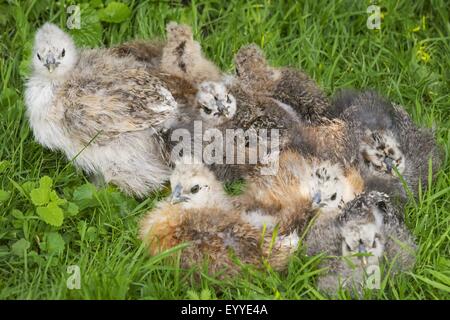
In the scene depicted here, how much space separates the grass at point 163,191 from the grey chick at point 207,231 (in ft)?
0.23

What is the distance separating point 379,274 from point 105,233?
4.41ft

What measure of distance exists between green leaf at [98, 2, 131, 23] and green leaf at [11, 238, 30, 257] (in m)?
1.82

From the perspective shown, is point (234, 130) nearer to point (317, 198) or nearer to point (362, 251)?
point (317, 198)

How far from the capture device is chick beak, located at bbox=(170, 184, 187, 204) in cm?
395

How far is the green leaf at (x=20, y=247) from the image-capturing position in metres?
3.83

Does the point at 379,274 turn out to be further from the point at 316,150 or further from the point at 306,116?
the point at 306,116

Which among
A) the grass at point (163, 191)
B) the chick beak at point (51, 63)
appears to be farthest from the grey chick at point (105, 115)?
the grass at point (163, 191)

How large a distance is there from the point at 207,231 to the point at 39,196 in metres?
0.85

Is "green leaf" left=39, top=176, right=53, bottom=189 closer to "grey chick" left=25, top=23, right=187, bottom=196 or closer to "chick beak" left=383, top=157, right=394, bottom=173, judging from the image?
"grey chick" left=25, top=23, right=187, bottom=196

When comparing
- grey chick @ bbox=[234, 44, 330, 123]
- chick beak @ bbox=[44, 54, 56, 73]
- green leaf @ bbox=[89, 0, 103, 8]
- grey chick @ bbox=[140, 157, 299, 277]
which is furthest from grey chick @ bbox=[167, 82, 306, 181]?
green leaf @ bbox=[89, 0, 103, 8]

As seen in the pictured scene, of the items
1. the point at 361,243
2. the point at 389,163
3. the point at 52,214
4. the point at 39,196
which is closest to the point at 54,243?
the point at 52,214

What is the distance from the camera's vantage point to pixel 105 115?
13.6 ft

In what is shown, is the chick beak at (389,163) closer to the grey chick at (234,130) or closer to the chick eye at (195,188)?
the grey chick at (234,130)
